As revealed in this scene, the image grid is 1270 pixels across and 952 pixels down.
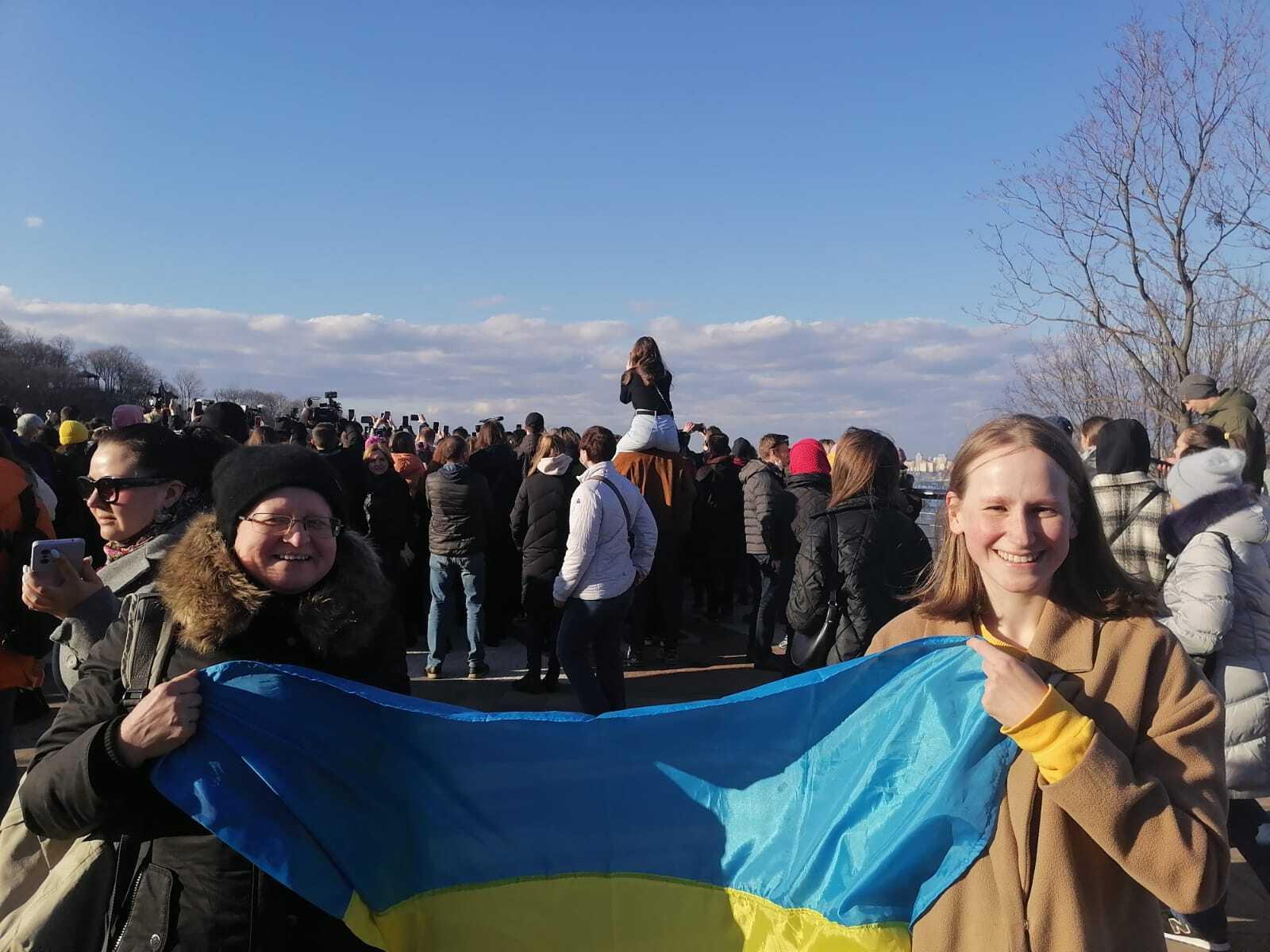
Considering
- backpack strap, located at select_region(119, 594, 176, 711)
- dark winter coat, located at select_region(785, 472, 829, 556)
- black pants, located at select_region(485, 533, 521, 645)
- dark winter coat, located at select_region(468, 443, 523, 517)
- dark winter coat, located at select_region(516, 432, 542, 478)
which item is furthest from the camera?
dark winter coat, located at select_region(516, 432, 542, 478)

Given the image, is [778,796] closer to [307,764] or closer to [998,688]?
[998,688]

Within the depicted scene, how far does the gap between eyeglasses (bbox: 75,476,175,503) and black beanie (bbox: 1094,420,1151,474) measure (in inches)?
180

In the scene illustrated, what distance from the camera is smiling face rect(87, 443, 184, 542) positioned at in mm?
2771

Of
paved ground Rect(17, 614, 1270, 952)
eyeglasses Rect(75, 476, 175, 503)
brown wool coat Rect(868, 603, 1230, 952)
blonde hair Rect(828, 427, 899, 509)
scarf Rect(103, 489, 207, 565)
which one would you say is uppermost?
blonde hair Rect(828, 427, 899, 509)

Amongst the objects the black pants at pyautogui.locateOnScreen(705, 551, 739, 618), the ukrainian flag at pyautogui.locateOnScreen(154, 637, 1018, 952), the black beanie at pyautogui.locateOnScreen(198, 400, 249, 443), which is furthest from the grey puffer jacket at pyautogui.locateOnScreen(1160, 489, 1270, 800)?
the black pants at pyautogui.locateOnScreen(705, 551, 739, 618)

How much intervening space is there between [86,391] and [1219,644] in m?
105

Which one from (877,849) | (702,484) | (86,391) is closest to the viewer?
(877,849)

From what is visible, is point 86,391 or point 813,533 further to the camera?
point 86,391

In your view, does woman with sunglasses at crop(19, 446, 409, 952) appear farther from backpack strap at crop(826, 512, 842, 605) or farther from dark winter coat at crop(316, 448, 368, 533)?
dark winter coat at crop(316, 448, 368, 533)

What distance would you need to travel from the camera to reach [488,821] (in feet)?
7.15

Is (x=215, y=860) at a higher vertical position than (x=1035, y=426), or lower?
lower

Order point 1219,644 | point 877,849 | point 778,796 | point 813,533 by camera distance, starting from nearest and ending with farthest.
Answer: point 877,849 < point 778,796 < point 1219,644 < point 813,533

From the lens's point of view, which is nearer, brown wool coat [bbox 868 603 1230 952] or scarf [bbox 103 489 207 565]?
brown wool coat [bbox 868 603 1230 952]

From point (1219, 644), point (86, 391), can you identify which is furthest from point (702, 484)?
point (86, 391)
